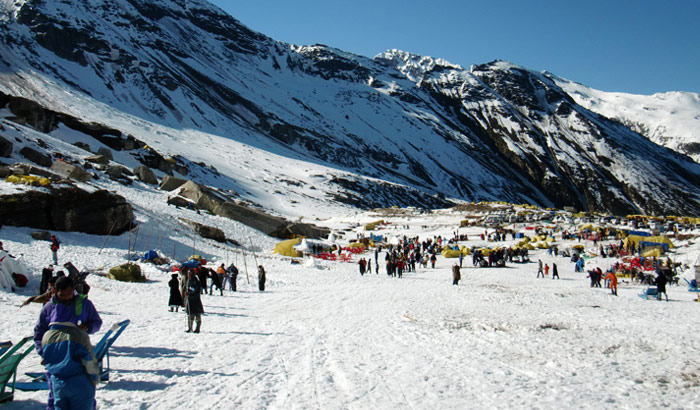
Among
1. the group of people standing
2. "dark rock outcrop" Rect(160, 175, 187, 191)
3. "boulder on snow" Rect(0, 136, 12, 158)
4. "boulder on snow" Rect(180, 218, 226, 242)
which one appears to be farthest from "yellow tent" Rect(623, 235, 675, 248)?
"boulder on snow" Rect(0, 136, 12, 158)

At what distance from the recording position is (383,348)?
28.9 feet

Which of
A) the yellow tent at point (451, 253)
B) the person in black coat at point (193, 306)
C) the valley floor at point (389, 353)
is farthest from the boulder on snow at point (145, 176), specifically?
the person in black coat at point (193, 306)

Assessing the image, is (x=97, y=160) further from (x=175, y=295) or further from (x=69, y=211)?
(x=175, y=295)

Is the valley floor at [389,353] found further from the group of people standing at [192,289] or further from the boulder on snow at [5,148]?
the boulder on snow at [5,148]

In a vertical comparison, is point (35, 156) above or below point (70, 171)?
above

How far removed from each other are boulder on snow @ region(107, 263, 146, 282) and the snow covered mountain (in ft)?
153

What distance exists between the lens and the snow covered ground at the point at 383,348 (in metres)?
5.89

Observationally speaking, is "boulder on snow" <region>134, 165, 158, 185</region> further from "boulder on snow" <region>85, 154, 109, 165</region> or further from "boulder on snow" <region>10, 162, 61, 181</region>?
"boulder on snow" <region>10, 162, 61, 181</region>

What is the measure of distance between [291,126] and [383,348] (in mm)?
130235

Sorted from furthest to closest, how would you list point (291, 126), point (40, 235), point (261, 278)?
point (291, 126), point (40, 235), point (261, 278)

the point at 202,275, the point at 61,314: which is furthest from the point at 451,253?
the point at 61,314

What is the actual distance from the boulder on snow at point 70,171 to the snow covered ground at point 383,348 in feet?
47.0

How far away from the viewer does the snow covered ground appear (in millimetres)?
5887

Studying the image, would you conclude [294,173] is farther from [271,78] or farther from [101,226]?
[271,78]
